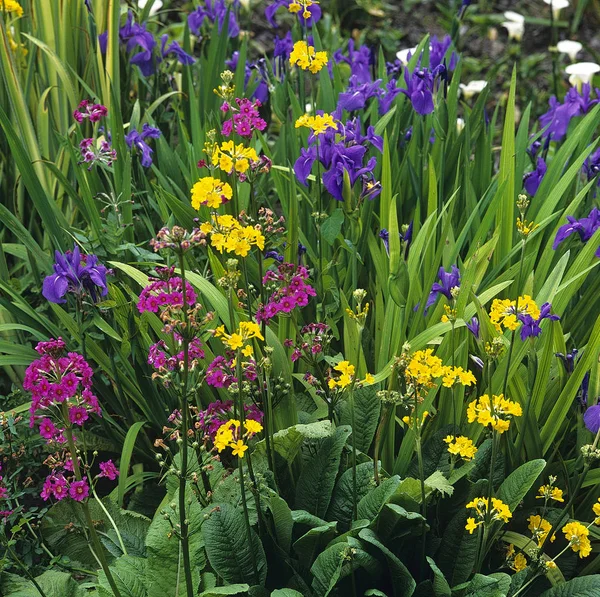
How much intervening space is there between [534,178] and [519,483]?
1093 millimetres

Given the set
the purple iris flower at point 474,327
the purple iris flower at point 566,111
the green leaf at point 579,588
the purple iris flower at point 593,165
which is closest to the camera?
the green leaf at point 579,588

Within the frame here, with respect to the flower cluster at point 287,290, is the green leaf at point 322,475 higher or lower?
lower

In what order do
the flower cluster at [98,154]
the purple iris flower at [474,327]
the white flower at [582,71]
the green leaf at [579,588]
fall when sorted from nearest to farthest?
1. the green leaf at [579,588]
2. the purple iris flower at [474,327]
3. the flower cluster at [98,154]
4. the white flower at [582,71]

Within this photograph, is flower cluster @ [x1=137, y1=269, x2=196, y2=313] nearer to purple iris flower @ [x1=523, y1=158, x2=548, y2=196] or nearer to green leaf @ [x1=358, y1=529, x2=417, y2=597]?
green leaf @ [x1=358, y1=529, x2=417, y2=597]

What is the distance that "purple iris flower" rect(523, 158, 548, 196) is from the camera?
8.09ft

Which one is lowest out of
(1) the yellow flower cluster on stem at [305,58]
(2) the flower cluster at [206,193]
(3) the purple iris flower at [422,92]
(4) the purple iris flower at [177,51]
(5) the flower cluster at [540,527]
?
(5) the flower cluster at [540,527]

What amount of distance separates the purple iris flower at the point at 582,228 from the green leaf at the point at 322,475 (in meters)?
0.78

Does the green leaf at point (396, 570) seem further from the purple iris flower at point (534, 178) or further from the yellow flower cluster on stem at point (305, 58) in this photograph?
the purple iris flower at point (534, 178)

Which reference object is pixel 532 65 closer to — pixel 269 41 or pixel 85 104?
pixel 269 41

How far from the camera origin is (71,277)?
1.88m

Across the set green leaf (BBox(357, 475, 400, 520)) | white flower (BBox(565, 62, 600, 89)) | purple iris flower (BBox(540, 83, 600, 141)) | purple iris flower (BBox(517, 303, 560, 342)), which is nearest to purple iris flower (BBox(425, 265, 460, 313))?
purple iris flower (BBox(517, 303, 560, 342))

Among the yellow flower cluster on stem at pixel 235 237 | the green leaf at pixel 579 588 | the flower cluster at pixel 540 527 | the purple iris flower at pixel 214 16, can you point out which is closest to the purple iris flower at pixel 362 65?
the purple iris flower at pixel 214 16

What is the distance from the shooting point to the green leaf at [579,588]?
1.63 metres

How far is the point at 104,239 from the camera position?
2158mm
